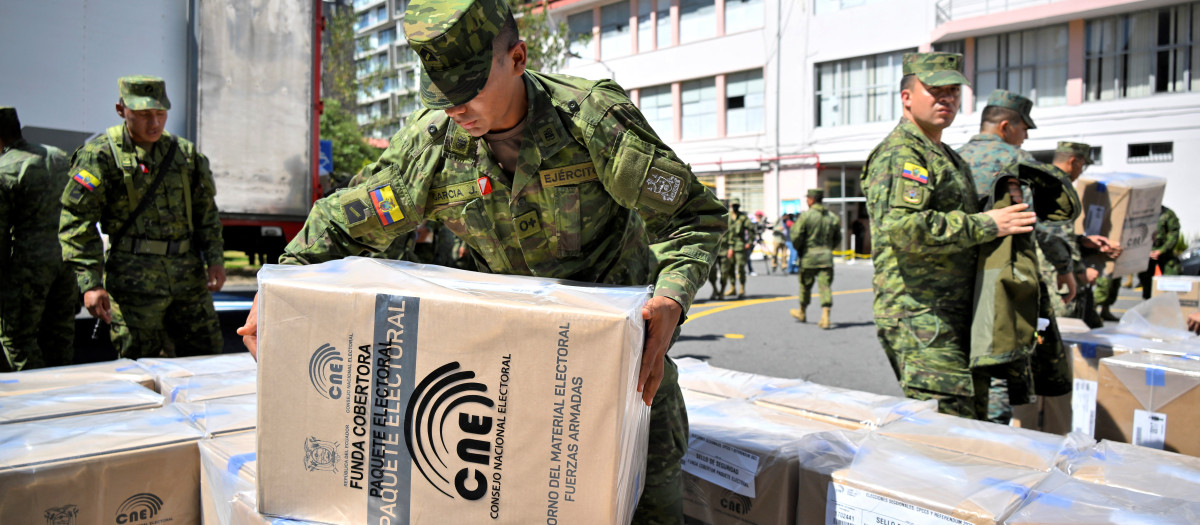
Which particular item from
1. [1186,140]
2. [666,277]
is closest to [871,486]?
[666,277]

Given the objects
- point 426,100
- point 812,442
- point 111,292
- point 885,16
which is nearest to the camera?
point 426,100

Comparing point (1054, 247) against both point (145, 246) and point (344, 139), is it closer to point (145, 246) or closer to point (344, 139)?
point (145, 246)

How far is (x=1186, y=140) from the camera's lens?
1902 centimetres

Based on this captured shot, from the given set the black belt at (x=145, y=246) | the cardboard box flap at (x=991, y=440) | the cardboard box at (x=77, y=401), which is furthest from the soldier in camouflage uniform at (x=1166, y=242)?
the cardboard box at (x=77, y=401)

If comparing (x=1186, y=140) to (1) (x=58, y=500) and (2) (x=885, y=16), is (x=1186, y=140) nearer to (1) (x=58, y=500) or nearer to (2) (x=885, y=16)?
(2) (x=885, y=16)

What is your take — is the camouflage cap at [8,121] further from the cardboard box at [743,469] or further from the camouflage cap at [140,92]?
the cardboard box at [743,469]

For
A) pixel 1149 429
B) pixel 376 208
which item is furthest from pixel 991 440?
pixel 376 208

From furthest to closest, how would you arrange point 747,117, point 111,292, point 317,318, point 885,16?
point 747,117 → point 885,16 → point 111,292 → point 317,318

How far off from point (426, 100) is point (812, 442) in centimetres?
127

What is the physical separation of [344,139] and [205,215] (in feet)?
79.8

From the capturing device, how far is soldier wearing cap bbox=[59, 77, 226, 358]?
11.8 feet

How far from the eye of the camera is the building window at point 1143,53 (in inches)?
753

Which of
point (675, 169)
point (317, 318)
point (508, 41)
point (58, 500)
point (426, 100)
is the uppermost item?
point (508, 41)

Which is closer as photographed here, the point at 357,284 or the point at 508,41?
the point at 357,284
